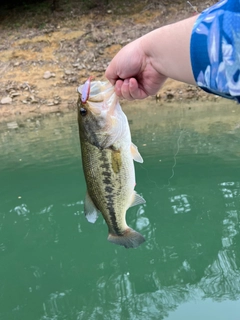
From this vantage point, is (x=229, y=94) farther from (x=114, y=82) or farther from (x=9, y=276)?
(x=9, y=276)

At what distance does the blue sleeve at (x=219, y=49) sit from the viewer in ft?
2.81

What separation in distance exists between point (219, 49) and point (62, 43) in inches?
490

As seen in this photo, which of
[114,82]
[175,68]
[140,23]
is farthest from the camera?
[140,23]

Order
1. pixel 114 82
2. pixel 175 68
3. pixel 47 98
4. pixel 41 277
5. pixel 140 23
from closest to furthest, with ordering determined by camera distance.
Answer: pixel 175 68 → pixel 114 82 → pixel 41 277 → pixel 47 98 → pixel 140 23

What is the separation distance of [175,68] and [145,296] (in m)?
3.32

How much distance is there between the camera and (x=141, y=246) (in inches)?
180

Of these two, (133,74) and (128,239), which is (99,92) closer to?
(133,74)

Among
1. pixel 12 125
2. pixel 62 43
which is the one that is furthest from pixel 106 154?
pixel 62 43

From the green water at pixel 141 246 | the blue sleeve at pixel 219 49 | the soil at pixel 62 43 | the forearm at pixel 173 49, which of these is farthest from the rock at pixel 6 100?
the blue sleeve at pixel 219 49

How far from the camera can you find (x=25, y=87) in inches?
450

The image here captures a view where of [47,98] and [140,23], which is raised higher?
[140,23]

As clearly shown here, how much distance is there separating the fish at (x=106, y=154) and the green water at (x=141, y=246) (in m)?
2.10

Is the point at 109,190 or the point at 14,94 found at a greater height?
the point at 109,190

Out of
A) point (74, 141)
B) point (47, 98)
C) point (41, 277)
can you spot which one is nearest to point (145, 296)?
point (41, 277)
